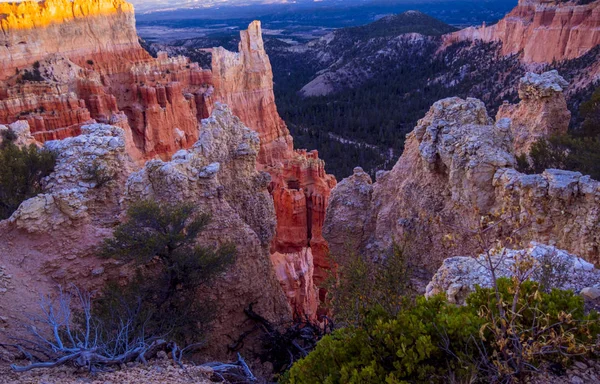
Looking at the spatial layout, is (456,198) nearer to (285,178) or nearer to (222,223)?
(222,223)

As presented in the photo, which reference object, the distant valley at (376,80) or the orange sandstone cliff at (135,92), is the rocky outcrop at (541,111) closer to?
the orange sandstone cliff at (135,92)

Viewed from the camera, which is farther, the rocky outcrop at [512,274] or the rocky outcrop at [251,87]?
the rocky outcrop at [251,87]

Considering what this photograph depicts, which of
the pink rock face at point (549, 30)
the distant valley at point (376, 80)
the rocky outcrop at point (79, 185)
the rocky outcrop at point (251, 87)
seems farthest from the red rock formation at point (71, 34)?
the pink rock face at point (549, 30)

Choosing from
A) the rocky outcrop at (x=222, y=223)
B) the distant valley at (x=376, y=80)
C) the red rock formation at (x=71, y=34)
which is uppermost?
the red rock formation at (x=71, y=34)

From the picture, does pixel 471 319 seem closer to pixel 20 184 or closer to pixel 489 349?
pixel 489 349

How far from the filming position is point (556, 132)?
1394 centimetres

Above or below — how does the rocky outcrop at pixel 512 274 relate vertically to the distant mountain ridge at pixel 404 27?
below

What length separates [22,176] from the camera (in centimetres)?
1045

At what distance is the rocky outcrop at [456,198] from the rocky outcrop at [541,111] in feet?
18.5

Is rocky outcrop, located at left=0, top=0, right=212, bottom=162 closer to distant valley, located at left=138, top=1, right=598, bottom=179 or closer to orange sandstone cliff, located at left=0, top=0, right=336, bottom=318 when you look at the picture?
orange sandstone cliff, located at left=0, top=0, right=336, bottom=318

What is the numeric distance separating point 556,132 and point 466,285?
10.8 meters

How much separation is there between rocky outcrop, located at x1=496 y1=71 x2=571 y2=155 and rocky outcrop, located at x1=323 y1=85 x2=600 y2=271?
5.64 metres

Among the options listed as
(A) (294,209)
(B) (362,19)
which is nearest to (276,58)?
(A) (294,209)

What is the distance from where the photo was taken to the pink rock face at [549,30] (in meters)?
43.0
